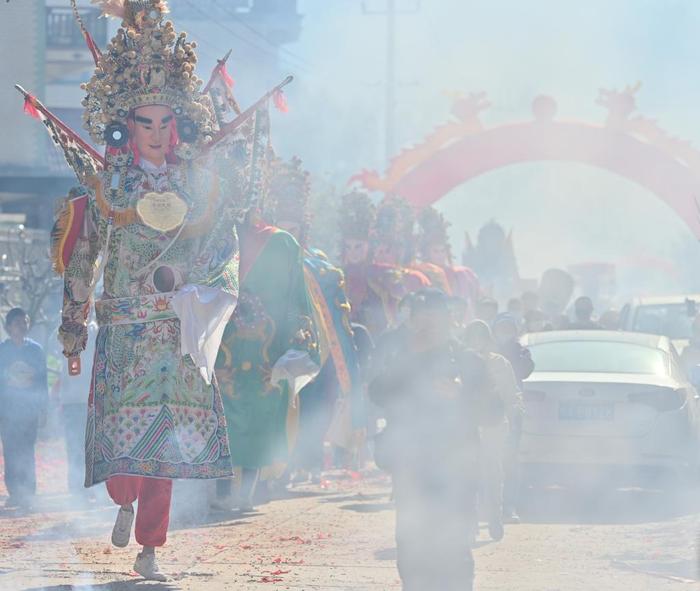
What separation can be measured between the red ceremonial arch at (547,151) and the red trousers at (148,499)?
880 inches

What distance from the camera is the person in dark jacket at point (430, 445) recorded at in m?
6.87

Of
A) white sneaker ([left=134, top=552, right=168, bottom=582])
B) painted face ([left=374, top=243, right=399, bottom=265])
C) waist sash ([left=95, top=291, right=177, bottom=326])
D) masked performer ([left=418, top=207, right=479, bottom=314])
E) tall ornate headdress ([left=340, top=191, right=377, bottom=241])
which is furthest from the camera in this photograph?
masked performer ([left=418, top=207, right=479, bottom=314])

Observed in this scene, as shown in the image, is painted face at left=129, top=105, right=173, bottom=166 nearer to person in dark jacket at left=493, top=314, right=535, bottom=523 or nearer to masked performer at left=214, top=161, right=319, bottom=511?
masked performer at left=214, top=161, right=319, bottom=511

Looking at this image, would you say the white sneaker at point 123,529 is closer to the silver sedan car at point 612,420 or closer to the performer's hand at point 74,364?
the performer's hand at point 74,364

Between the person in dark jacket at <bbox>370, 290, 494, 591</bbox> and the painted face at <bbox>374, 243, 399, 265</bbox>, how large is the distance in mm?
9517

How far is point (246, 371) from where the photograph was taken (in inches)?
407

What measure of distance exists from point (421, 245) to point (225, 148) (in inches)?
458

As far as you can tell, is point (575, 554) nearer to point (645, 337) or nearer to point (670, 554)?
point (670, 554)

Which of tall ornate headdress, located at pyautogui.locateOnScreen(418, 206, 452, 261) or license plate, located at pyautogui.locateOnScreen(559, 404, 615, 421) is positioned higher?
tall ornate headdress, located at pyautogui.locateOnScreen(418, 206, 452, 261)

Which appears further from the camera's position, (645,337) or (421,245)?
(421,245)

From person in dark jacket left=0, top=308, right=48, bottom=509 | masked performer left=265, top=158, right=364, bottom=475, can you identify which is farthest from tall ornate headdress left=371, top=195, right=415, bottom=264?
person in dark jacket left=0, top=308, right=48, bottom=509

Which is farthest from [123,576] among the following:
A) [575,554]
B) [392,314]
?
[392,314]

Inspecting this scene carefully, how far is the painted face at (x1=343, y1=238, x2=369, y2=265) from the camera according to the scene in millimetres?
15914

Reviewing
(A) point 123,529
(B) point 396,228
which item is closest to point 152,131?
(A) point 123,529
